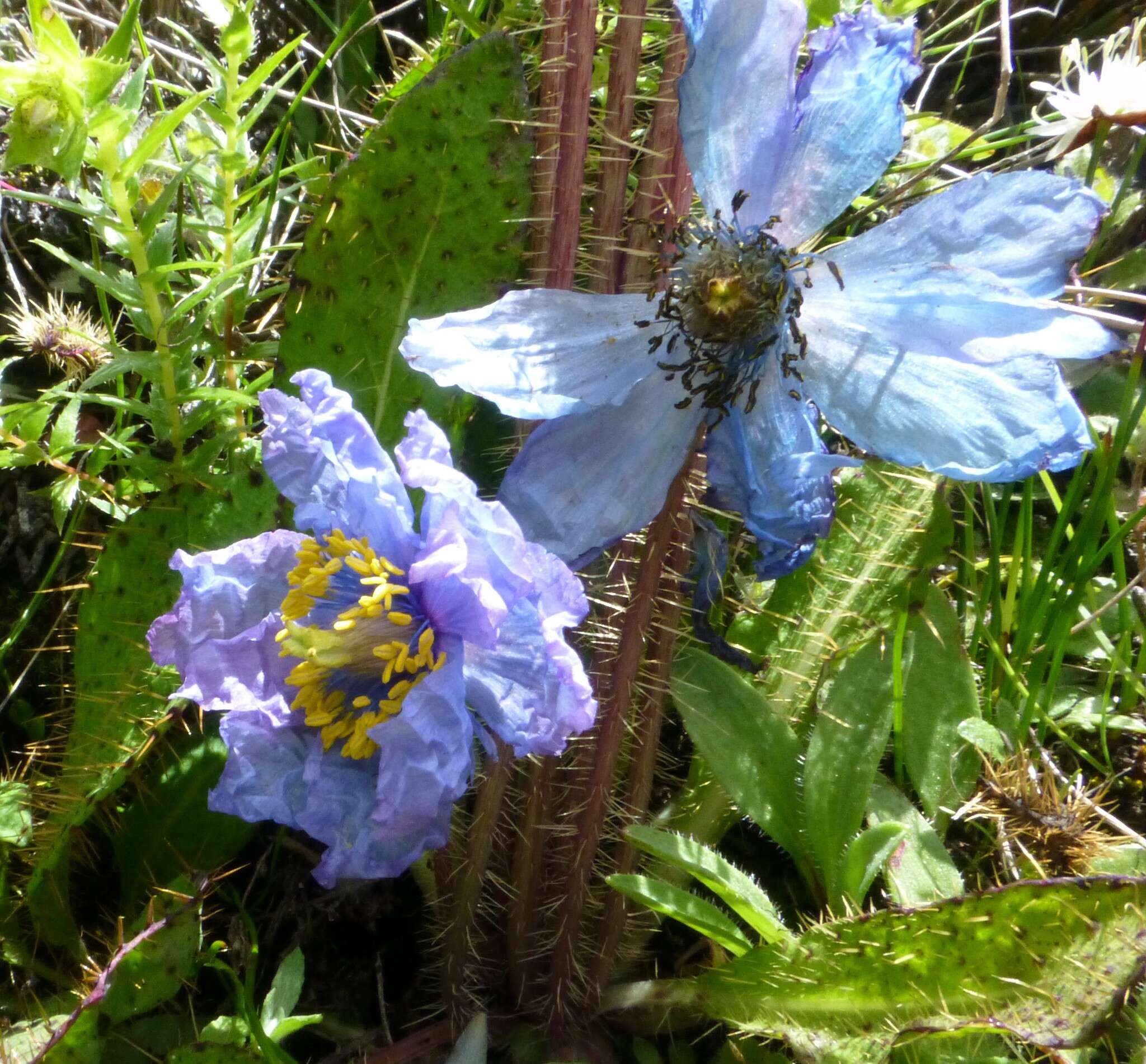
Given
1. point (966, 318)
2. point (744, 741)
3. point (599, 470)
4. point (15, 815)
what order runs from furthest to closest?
point (15, 815)
point (744, 741)
point (599, 470)
point (966, 318)

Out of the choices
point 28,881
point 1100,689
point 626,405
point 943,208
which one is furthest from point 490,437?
point 1100,689

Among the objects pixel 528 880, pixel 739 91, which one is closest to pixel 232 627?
pixel 528 880

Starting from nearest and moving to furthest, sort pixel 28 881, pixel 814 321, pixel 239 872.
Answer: pixel 814 321
pixel 28 881
pixel 239 872

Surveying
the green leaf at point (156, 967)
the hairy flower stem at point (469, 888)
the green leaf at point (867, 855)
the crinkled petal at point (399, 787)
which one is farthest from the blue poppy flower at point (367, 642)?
the green leaf at point (867, 855)

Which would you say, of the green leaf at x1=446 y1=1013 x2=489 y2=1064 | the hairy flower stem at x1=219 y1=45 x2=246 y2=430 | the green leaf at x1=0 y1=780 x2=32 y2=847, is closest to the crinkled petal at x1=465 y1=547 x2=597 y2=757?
the green leaf at x1=446 y1=1013 x2=489 y2=1064

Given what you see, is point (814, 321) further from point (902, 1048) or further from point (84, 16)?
point (84, 16)

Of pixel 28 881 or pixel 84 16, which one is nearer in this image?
pixel 28 881

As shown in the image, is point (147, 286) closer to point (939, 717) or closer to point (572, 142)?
point (572, 142)
